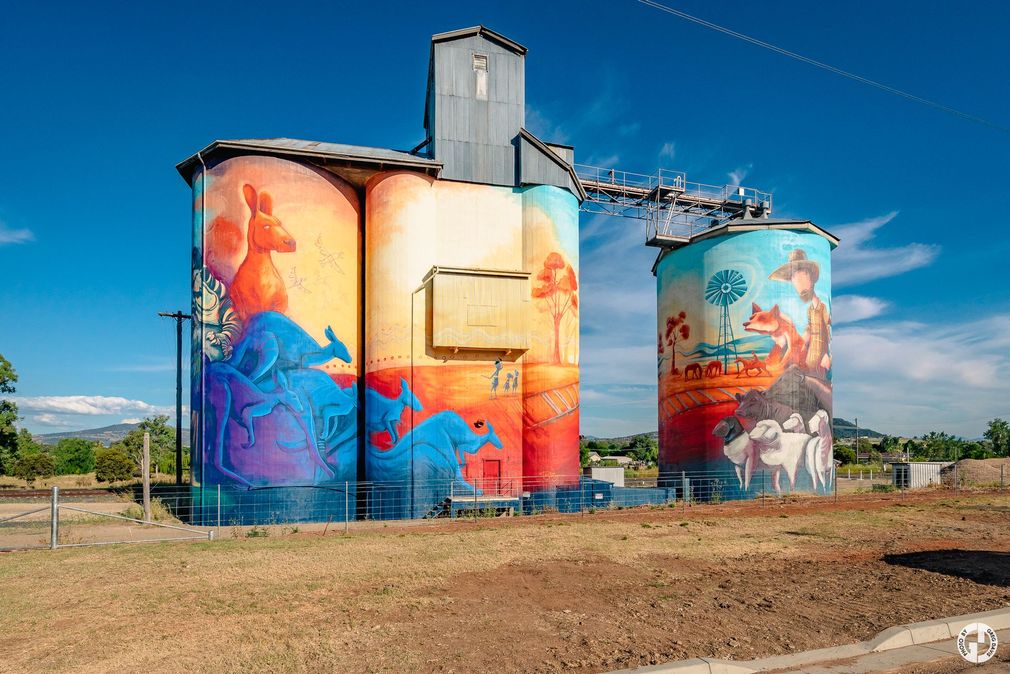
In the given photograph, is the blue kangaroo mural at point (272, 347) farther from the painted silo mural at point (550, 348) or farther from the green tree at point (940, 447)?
the green tree at point (940, 447)

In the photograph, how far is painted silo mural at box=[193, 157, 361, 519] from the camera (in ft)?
85.7

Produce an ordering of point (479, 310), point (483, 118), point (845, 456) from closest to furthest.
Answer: point (479, 310) < point (483, 118) < point (845, 456)

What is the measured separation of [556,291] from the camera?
3027 cm

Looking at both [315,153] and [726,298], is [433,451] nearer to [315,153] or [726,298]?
[315,153]

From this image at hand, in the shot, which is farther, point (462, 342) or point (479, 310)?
point (479, 310)

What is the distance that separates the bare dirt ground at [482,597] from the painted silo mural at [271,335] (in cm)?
738

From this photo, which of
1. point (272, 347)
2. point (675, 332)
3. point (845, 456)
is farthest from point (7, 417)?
point (845, 456)

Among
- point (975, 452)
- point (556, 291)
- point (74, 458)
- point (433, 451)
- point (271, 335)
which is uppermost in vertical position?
point (556, 291)

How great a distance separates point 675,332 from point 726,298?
161 inches

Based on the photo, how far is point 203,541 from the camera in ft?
60.4

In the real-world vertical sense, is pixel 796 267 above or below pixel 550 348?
above

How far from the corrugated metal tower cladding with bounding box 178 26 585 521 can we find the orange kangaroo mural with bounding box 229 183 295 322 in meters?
0.06

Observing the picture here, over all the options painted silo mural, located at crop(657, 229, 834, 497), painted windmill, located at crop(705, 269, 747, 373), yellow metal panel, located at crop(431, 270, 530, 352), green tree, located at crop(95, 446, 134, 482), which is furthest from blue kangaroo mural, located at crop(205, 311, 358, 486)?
green tree, located at crop(95, 446, 134, 482)

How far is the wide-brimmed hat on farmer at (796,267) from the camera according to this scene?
35344 mm
